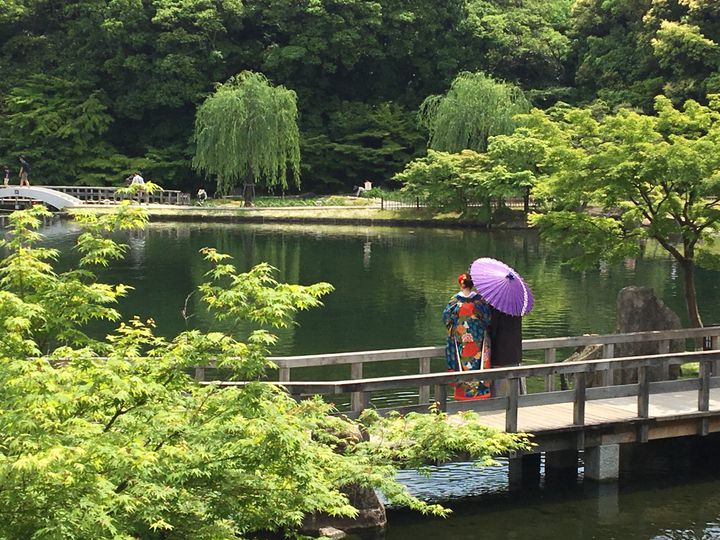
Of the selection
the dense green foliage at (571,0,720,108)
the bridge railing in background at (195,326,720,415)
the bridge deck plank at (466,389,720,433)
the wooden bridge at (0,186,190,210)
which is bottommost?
the bridge deck plank at (466,389,720,433)

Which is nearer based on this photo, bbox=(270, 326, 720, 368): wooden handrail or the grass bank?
bbox=(270, 326, 720, 368): wooden handrail

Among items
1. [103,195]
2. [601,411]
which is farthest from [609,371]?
[103,195]

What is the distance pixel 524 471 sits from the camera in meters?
11.5

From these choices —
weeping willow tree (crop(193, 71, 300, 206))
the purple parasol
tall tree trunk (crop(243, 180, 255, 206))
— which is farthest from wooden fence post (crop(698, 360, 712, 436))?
tall tree trunk (crop(243, 180, 255, 206))

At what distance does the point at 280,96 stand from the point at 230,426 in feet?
146

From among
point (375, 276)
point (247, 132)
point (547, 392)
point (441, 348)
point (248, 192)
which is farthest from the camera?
point (248, 192)

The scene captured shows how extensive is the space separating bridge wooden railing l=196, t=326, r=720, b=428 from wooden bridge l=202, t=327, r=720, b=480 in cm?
1

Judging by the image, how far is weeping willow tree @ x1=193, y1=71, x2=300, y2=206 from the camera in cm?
4947

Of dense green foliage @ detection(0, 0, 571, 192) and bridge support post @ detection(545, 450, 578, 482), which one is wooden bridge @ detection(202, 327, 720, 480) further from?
dense green foliage @ detection(0, 0, 571, 192)

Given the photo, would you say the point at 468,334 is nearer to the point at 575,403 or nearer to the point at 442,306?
the point at 575,403

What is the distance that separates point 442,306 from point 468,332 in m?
13.4

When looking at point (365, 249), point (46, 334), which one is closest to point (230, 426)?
point (46, 334)

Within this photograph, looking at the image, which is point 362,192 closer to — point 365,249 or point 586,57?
point 586,57

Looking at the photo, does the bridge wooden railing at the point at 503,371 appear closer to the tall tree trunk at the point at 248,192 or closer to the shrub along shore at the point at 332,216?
the shrub along shore at the point at 332,216
